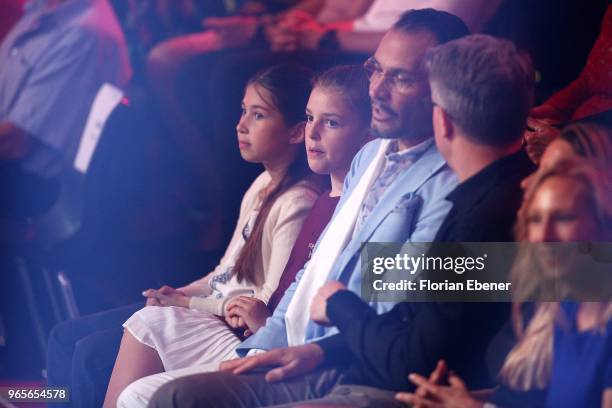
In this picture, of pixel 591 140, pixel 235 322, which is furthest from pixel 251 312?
pixel 591 140

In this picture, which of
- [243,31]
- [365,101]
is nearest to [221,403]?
[365,101]

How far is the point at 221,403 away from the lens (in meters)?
1.94

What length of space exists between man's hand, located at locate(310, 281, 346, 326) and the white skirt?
9.7 inches

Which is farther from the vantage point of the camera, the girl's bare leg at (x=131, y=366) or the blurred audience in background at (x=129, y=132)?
the blurred audience in background at (x=129, y=132)

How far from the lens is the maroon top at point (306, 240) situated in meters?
2.10

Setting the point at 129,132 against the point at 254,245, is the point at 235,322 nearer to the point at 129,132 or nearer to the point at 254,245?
the point at 254,245

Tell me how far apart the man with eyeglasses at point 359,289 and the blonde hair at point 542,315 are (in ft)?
0.57

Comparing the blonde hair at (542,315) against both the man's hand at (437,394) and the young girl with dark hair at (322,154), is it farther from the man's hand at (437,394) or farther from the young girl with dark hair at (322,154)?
the young girl with dark hair at (322,154)

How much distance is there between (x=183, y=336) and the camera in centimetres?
214

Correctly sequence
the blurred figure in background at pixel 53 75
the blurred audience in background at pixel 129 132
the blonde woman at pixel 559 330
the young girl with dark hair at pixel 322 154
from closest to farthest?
the blonde woman at pixel 559 330 < the young girl with dark hair at pixel 322 154 < the blurred audience in background at pixel 129 132 < the blurred figure in background at pixel 53 75

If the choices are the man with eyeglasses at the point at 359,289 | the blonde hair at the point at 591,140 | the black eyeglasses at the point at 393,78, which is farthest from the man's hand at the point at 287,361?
the blonde hair at the point at 591,140

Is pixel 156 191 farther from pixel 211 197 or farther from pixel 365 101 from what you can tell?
pixel 365 101

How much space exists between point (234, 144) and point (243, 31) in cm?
32

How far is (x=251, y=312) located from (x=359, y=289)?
0.32m
